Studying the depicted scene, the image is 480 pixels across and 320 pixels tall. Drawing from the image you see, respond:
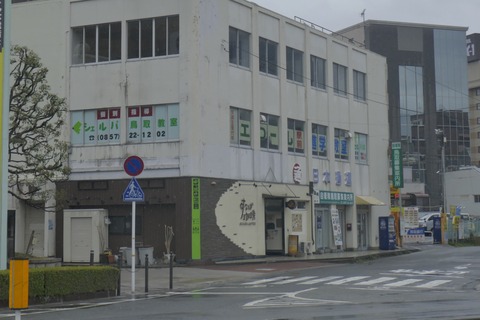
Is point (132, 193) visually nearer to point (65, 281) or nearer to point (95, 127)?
point (65, 281)

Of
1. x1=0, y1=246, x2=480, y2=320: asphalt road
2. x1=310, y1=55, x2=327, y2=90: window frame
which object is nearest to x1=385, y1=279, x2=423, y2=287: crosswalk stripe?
x1=0, y1=246, x2=480, y2=320: asphalt road

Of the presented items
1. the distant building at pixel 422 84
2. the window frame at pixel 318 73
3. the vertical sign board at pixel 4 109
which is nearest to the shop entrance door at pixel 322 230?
the window frame at pixel 318 73

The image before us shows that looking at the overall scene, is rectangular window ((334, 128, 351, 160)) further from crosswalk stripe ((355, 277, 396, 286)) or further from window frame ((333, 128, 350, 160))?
crosswalk stripe ((355, 277, 396, 286))

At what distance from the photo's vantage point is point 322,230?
38031 mm

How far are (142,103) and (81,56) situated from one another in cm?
437

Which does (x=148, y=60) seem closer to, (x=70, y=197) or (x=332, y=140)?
(x=70, y=197)

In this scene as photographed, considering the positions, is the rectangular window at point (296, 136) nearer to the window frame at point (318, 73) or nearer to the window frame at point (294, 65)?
the window frame at point (294, 65)

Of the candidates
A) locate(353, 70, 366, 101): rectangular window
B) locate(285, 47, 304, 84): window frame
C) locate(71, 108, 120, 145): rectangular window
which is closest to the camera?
locate(71, 108, 120, 145): rectangular window

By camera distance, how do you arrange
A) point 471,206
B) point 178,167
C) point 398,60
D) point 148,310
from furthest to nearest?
point 398,60, point 471,206, point 178,167, point 148,310

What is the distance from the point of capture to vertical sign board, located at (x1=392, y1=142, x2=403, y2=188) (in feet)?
143

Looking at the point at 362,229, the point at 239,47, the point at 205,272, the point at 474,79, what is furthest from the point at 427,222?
the point at 474,79

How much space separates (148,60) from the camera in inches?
1201

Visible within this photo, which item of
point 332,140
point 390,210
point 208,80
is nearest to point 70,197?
point 208,80

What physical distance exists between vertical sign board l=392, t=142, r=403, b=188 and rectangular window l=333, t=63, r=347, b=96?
5.54 m
